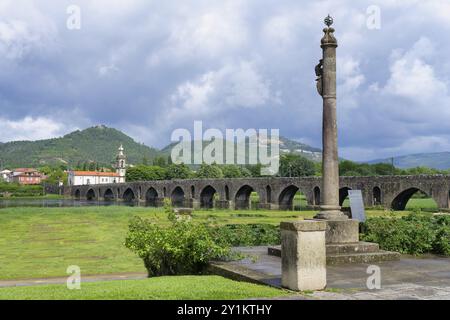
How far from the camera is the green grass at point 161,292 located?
8.62 meters

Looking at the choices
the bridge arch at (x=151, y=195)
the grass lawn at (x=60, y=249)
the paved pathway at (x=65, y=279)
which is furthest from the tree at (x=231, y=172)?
the paved pathway at (x=65, y=279)

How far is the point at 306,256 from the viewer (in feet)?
29.5

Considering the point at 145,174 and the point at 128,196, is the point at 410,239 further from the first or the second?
the point at 145,174

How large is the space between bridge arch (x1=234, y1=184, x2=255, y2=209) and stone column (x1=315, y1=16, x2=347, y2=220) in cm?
8030

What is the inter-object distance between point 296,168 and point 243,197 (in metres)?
44.6

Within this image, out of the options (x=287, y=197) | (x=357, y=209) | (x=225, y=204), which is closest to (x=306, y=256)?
(x=357, y=209)

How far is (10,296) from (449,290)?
8063mm

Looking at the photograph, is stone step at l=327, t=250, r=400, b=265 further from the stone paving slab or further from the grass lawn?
the grass lawn

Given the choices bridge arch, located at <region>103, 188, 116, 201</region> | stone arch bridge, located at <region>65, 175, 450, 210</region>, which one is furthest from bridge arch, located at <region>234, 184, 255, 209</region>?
bridge arch, located at <region>103, 188, 116, 201</region>

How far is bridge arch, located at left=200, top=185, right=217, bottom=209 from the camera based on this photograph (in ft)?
350

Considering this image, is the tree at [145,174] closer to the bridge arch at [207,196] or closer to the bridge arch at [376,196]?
the bridge arch at [207,196]

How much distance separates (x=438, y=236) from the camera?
15.8 metres

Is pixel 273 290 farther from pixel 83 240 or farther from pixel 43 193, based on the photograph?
pixel 43 193
